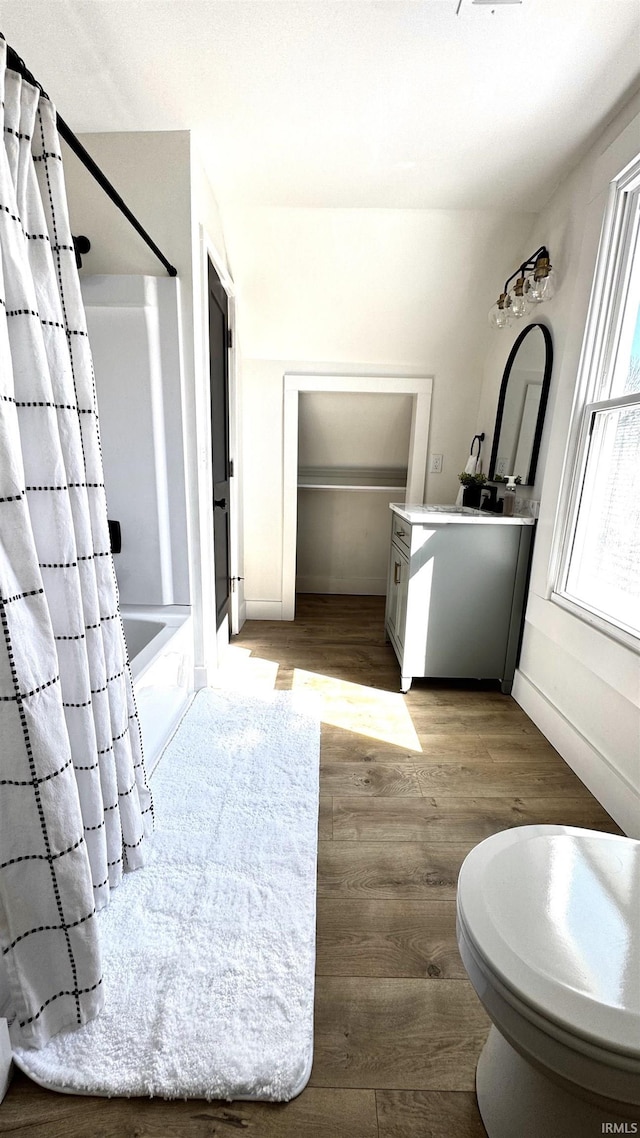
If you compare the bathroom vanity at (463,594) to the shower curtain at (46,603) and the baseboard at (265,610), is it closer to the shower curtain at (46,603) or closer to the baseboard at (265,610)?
the baseboard at (265,610)

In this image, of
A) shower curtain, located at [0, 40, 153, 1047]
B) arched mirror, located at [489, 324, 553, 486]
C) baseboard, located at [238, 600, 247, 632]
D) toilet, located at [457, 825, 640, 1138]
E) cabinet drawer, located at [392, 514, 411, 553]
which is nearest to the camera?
toilet, located at [457, 825, 640, 1138]

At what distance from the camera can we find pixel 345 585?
13.1 ft

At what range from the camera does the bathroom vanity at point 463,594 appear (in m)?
2.25

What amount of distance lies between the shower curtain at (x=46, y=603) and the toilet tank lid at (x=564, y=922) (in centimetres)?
71

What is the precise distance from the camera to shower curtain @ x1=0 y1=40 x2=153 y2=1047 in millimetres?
811

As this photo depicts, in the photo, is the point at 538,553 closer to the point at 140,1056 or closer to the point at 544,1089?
the point at 544,1089

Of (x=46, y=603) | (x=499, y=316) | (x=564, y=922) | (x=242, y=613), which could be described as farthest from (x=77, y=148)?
(x=242, y=613)

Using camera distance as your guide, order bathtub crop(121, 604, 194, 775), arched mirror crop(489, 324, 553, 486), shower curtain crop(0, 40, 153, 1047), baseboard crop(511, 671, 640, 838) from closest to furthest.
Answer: shower curtain crop(0, 40, 153, 1047)
baseboard crop(511, 671, 640, 838)
bathtub crop(121, 604, 194, 775)
arched mirror crop(489, 324, 553, 486)

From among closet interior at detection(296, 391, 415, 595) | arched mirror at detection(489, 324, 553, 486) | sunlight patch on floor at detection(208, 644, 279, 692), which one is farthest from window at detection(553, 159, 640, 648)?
closet interior at detection(296, 391, 415, 595)

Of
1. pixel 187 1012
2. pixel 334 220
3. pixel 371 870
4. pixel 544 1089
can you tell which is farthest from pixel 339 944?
pixel 334 220

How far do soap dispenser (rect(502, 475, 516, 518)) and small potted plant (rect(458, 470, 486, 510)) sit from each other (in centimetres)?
29

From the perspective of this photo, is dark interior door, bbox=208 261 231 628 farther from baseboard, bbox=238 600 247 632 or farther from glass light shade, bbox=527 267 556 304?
glass light shade, bbox=527 267 556 304

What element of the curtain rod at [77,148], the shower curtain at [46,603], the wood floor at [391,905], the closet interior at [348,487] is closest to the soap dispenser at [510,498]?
the wood floor at [391,905]

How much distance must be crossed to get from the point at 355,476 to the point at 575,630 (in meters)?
2.30
